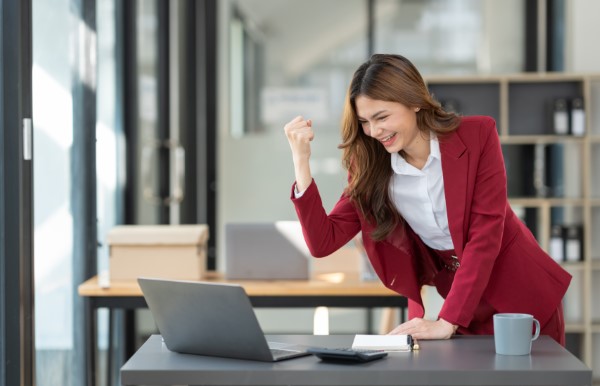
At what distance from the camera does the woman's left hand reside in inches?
86.4

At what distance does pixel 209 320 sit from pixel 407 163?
762 mm

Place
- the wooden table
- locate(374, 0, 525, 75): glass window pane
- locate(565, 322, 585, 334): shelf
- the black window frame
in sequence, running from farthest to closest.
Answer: locate(374, 0, 525, 75): glass window pane
locate(565, 322, 585, 334): shelf
the wooden table
the black window frame

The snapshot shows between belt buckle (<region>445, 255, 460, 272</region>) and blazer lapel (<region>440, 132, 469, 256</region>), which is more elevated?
blazer lapel (<region>440, 132, 469, 256</region>)

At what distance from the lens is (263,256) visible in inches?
148

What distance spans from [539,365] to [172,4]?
424cm

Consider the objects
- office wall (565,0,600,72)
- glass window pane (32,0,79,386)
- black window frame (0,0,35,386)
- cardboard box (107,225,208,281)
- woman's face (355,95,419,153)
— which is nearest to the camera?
woman's face (355,95,419,153)

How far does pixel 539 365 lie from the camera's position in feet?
6.19

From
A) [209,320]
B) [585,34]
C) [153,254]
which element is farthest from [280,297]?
[585,34]

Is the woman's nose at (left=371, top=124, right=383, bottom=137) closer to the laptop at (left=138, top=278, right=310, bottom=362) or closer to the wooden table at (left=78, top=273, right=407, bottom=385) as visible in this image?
the laptop at (left=138, top=278, right=310, bottom=362)

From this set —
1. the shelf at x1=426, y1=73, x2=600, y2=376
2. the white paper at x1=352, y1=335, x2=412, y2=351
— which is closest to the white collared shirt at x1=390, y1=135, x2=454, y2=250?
the white paper at x1=352, y1=335, x2=412, y2=351

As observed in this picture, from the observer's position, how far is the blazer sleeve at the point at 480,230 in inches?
89.6

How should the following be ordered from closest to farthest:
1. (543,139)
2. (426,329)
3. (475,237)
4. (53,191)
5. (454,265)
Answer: (426,329) < (475,237) < (454,265) < (53,191) < (543,139)

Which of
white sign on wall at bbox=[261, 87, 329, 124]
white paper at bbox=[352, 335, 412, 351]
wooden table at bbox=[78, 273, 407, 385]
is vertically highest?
white sign on wall at bbox=[261, 87, 329, 124]

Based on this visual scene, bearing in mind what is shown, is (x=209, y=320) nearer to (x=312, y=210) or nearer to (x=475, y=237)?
(x=312, y=210)
